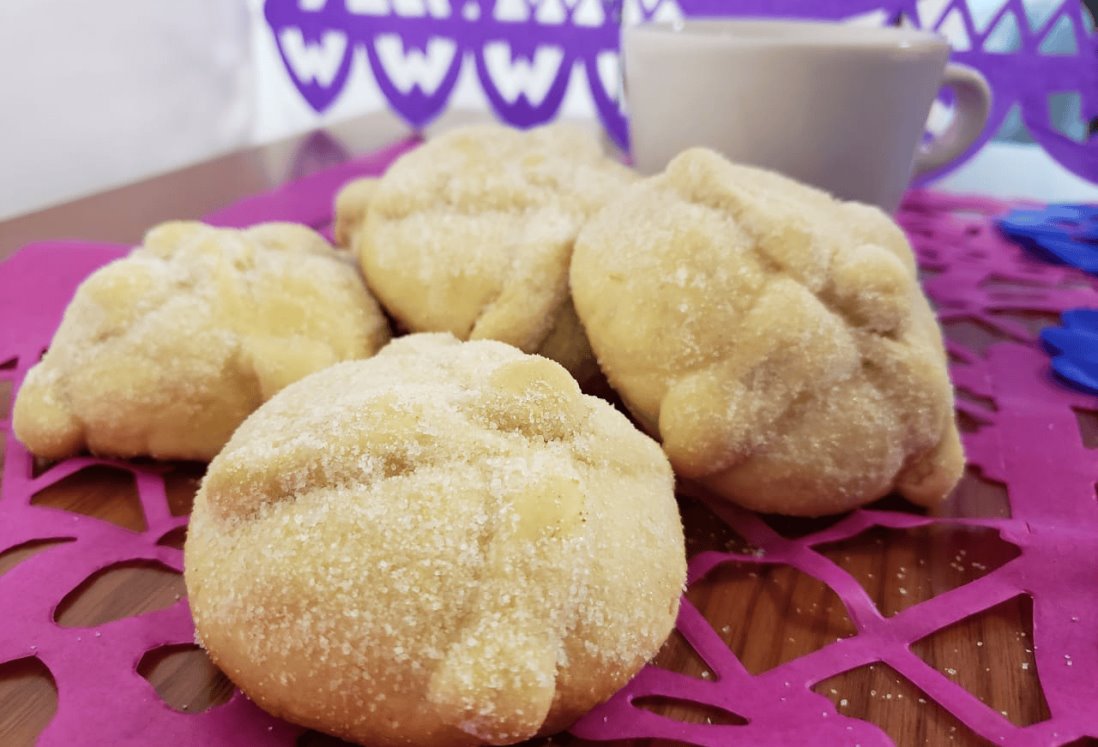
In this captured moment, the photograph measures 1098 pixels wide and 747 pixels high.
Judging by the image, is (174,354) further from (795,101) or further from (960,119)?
(960,119)

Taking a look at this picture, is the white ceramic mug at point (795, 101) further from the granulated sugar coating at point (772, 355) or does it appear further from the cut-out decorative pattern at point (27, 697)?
the cut-out decorative pattern at point (27, 697)

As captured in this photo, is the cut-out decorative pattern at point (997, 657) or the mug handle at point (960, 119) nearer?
the cut-out decorative pattern at point (997, 657)

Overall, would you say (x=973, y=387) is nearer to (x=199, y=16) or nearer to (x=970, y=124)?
(x=970, y=124)

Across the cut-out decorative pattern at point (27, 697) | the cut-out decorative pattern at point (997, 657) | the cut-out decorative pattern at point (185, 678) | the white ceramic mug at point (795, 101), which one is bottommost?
the cut-out decorative pattern at point (997, 657)

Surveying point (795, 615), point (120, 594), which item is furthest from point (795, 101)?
point (120, 594)

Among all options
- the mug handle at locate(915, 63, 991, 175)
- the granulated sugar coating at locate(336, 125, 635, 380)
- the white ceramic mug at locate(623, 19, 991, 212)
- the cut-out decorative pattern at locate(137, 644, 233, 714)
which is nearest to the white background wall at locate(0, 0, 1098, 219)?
the mug handle at locate(915, 63, 991, 175)

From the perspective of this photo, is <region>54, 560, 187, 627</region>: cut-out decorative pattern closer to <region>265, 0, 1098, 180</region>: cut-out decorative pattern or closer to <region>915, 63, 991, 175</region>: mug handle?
<region>915, 63, 991, 175</region>: mug handle

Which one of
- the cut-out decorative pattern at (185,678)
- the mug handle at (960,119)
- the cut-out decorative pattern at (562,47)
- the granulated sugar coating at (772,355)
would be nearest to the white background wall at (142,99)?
the cut-out decorative pattern at (562,47)

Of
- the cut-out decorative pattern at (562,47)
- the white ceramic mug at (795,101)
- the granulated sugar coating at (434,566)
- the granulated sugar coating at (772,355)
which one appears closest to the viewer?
the granulated sugar coating at (434,566)
